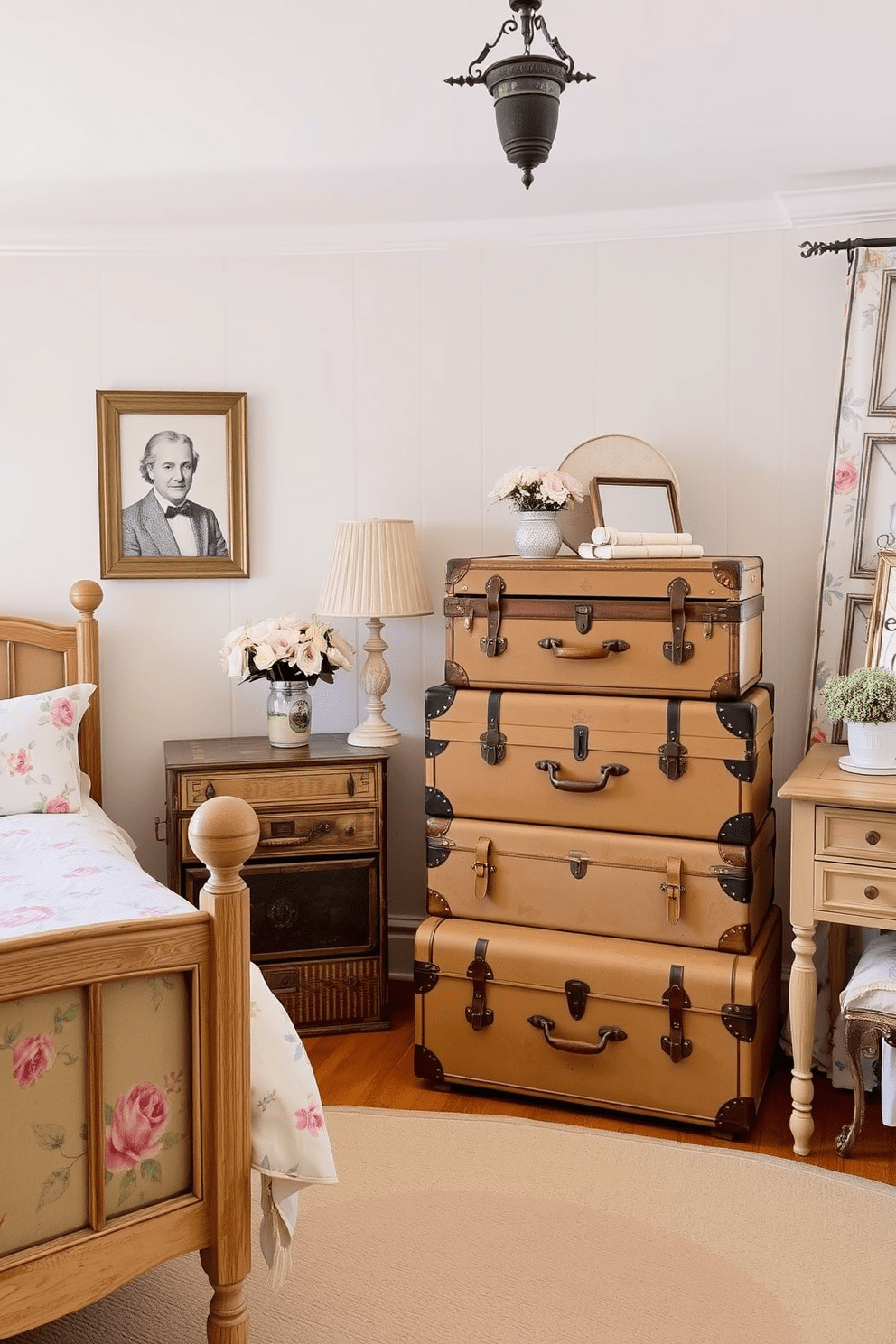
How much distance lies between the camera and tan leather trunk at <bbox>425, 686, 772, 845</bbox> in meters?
2.79

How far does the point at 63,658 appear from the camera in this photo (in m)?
3.57

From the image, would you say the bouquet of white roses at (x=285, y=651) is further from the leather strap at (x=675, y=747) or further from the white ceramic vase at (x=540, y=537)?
the leather strap at (x=675, y=747)

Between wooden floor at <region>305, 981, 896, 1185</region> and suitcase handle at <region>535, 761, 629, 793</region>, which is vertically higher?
suitcase handle at <region>535, 761, 629, 793</region>

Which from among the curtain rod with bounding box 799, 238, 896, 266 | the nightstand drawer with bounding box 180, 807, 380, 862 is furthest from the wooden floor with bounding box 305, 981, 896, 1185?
the curtain rod with bounding box 799, 238, 896, 266

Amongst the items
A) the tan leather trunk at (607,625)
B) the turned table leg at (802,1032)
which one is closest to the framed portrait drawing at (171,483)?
the tan leather trunk at (607,625)

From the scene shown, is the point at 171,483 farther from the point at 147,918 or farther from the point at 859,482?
the point at 147,918

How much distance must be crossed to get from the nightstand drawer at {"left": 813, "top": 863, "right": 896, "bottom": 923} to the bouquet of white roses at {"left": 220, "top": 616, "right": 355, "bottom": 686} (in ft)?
4.95

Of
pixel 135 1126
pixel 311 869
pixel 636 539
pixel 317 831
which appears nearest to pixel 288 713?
pixel 317 831

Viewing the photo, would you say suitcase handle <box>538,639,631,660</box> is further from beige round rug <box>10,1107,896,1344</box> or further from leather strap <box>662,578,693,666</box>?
beige round rug <box>10,1107,896,1344</box>

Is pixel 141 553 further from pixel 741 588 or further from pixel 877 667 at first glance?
pixel 877 667

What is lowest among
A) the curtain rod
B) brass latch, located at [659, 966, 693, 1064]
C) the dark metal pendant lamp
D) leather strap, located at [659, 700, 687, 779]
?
brass latch, located at [659, 966, 693, 1064]

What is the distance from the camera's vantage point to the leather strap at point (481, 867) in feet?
9.84

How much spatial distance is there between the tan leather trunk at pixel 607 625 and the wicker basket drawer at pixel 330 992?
0.94 metres

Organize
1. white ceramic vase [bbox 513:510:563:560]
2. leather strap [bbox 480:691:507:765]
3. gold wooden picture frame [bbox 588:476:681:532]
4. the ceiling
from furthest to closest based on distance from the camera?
1. gold wooden picture frame [bbox 588:476:681:532]
2. white ceramic vase [bbox 513:510:563:560]
3. leather strap [bbox 480:691:507:765]
4. the ceiling
